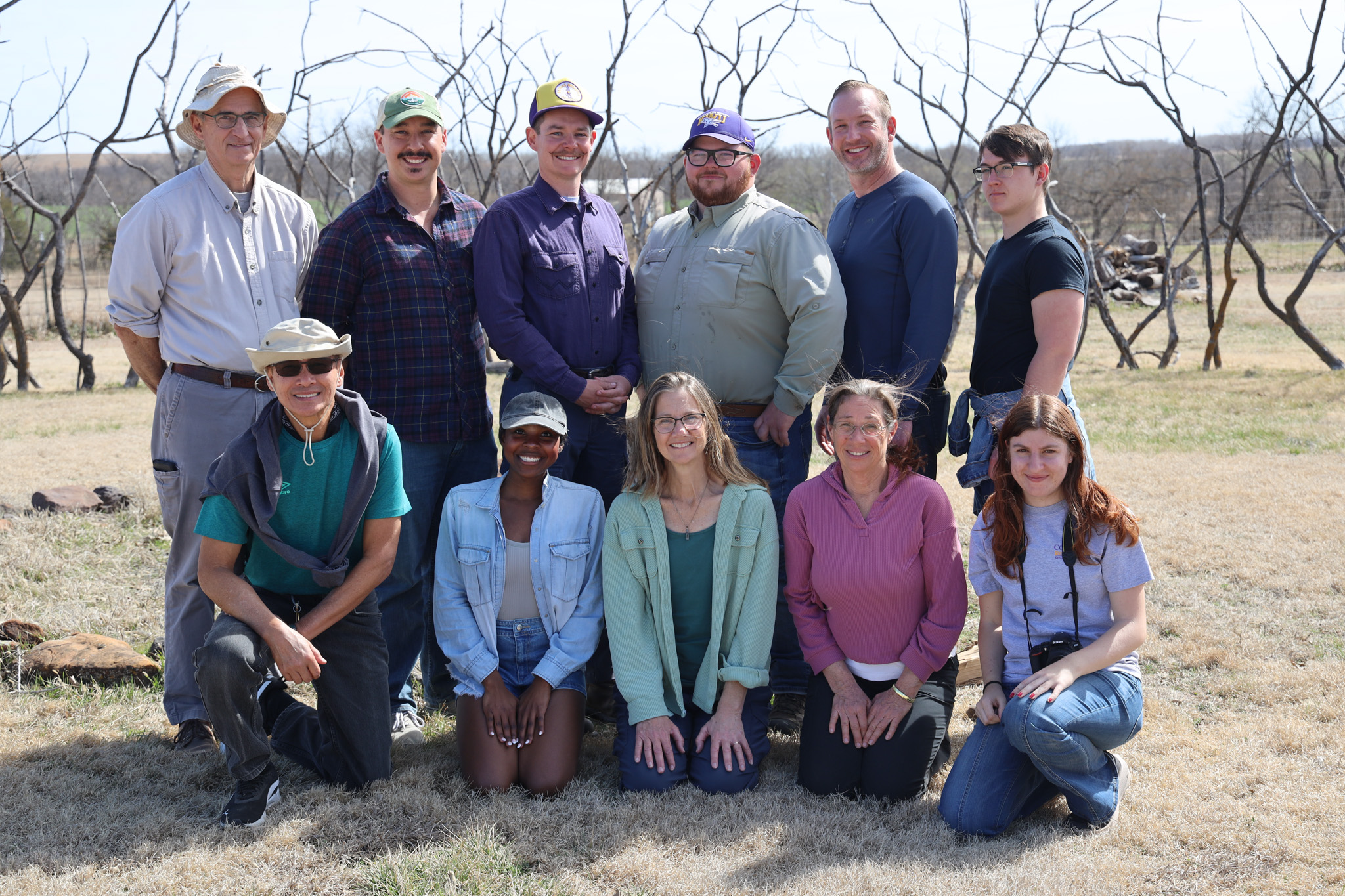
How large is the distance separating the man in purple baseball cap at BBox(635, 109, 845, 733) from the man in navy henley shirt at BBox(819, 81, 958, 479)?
0.18 meters

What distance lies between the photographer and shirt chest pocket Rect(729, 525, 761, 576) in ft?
10.6

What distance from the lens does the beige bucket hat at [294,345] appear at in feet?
9.66

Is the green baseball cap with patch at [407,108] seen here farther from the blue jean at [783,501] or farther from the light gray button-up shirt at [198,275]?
the blue jean at [783,501]

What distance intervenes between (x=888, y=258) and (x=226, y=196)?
2.28 meters

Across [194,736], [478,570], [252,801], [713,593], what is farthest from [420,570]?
[713,593]

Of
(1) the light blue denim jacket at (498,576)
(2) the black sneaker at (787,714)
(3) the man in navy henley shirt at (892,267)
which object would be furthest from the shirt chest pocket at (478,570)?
(3) the man in navy henley shirt at (892,267)

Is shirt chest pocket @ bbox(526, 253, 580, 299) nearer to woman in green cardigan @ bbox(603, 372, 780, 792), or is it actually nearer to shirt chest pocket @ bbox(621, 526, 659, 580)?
woman in green cardigan @ bbox(603, 372, 780, 792)

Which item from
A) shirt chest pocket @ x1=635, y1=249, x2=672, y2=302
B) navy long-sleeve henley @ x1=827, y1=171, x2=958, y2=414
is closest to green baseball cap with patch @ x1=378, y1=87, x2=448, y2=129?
shirt chest pocket @ x1=635, y1=249, x2=672, y2=302

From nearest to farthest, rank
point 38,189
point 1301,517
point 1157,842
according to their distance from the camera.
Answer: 1. point 1157,842
2. point 1301,517
3. point 38,189

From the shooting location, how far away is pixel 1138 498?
6.45 meters

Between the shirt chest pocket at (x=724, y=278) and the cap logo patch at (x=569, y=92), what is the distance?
74 centimetres

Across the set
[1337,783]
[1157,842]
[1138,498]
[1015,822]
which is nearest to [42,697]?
[1015,822]

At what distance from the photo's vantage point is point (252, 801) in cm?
292

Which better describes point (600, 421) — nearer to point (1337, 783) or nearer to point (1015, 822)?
point (1015, 822)
